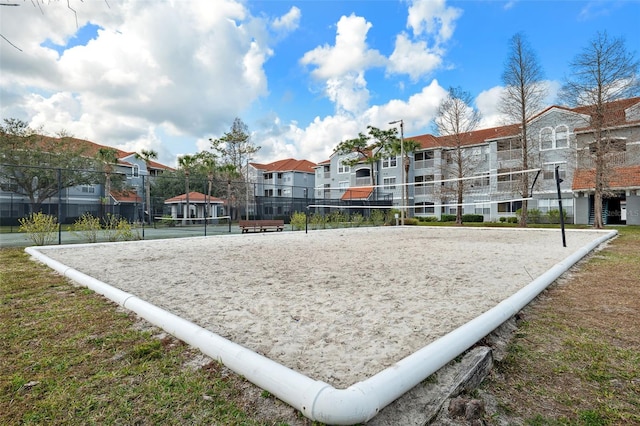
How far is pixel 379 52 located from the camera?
16.4m

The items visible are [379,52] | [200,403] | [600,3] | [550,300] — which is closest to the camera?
[200,403]

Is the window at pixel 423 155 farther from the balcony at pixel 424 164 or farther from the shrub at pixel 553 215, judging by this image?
the shrub at pixel 553 215

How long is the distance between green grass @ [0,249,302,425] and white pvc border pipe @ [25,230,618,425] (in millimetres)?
123

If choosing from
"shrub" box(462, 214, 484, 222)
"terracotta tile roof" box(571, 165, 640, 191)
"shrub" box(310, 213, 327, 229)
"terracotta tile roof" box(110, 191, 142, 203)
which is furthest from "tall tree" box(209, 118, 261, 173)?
"terracotta tile roof" box(571, 165, 640, 191)

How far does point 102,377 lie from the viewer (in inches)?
89.0

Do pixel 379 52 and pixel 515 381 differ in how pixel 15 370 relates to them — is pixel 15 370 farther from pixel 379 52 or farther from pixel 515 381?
pixel 379 52

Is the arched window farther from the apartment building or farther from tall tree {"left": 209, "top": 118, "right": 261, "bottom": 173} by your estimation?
tall tree {"left": 209, "top": 118, "right": 261, "bottom": 173}

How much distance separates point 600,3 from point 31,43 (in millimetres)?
13174

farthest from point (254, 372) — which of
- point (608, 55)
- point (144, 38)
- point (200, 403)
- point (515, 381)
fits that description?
point (608, 55)

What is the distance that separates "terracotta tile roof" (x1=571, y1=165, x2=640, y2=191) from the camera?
2428 centimetres

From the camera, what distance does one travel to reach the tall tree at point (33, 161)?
86.5 ft

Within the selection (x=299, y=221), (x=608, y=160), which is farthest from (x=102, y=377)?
(x=608, y=160)

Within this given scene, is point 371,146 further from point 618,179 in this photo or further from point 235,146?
point 618,179

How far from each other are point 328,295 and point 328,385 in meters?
2.55
